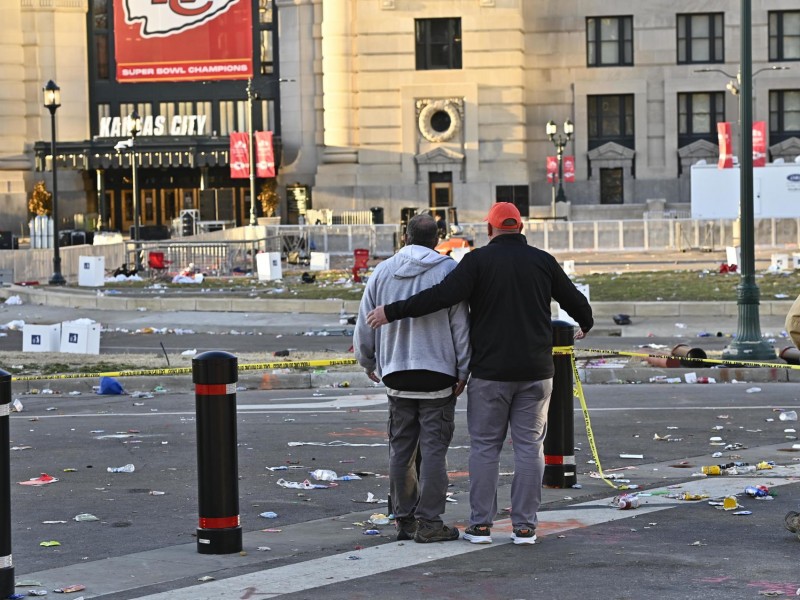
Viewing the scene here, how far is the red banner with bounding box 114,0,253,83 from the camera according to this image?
71.3 meters

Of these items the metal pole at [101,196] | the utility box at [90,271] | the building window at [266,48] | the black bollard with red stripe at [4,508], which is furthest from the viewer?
the building window at [266,48]

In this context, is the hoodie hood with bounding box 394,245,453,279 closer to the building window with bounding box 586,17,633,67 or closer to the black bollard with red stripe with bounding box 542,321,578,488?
the black bollard with red stripe with bounding box 542,321,578,488

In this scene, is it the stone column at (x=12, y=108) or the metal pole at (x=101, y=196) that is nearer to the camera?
the metal pole at (x=101, y=196)

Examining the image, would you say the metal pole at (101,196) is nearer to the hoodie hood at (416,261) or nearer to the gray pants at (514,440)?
the hoodie hood at (416,261)

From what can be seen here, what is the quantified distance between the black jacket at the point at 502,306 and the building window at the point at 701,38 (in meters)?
63.7

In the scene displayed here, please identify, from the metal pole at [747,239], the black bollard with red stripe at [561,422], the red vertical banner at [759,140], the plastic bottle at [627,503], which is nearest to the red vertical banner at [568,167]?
the red vertical banner at [759,140]

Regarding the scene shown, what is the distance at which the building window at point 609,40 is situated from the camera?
234ft

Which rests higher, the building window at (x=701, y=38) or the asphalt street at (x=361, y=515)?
the building window at (x=701, y=38)

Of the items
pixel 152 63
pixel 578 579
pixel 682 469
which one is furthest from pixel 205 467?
pixel 152 63

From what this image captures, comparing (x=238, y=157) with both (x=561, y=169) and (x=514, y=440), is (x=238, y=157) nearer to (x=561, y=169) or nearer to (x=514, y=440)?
(x=561, y=169)

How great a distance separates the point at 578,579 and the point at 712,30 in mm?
65576

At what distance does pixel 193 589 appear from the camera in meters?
8.04

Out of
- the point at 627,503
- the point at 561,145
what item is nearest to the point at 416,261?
the point at 627,503

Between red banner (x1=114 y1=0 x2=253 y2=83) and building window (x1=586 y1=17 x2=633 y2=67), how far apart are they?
1576 cm
